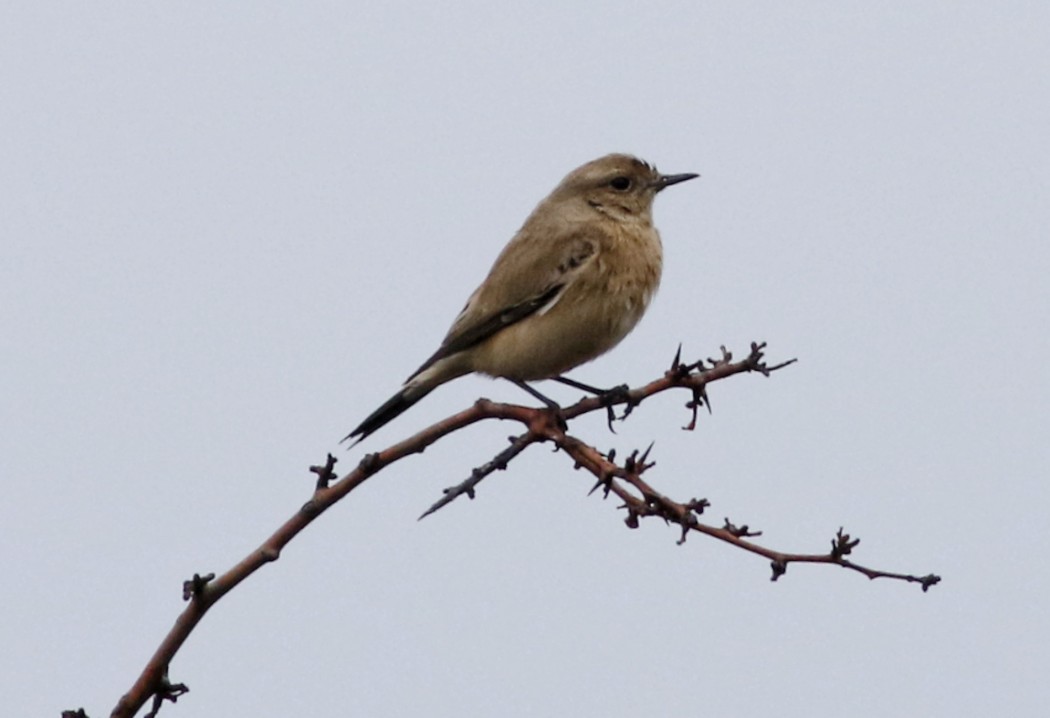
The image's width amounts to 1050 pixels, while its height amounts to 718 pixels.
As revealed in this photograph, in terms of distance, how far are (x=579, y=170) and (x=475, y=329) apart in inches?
54.3

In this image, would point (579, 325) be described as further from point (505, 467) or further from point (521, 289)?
point (505, 467)

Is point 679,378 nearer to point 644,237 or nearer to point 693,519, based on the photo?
point 693,519

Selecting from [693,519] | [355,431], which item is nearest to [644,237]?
[355,431]

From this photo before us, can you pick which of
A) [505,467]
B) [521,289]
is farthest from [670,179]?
[505,467]

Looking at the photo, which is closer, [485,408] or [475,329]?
[485,408]

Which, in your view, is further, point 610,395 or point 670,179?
point 670,179

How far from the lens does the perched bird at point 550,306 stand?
7.38 meters

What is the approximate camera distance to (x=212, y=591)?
325 centimetres

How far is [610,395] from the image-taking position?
201 inches

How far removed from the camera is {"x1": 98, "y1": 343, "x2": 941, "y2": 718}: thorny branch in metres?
3.22

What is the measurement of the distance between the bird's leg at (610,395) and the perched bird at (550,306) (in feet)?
0.28

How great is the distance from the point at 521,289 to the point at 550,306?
9.5 inches

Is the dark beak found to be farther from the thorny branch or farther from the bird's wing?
the thorny branch

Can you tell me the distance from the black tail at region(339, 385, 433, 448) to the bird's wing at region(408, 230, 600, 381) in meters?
0.10
